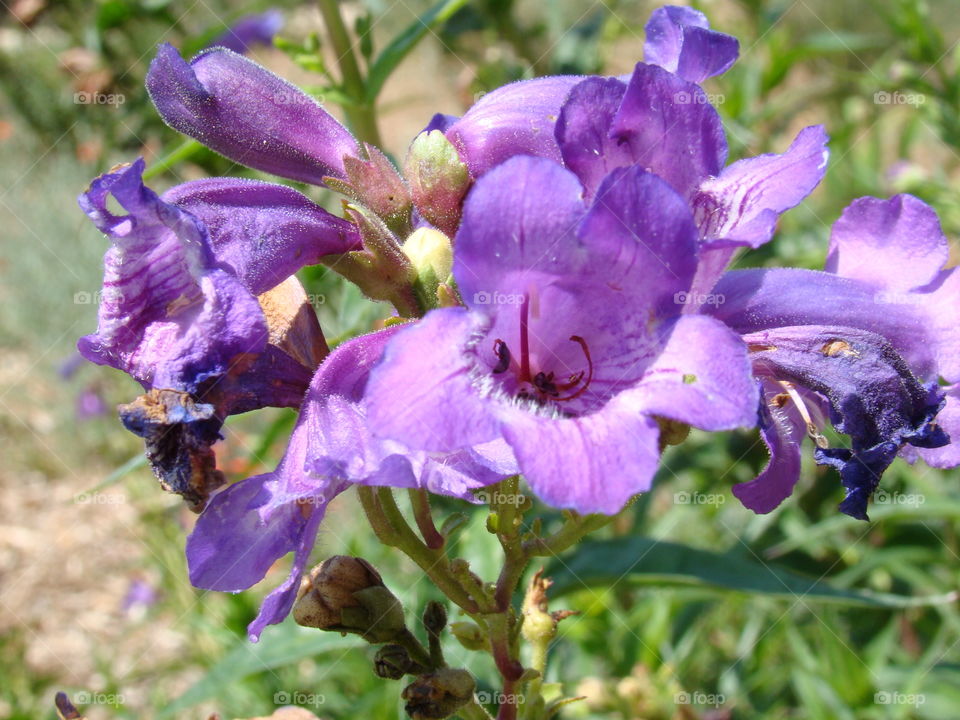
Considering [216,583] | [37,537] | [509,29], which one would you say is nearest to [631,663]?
[216,583]

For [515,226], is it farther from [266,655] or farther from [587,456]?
[266,655]

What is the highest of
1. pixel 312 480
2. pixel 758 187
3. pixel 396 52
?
pixel 396 52

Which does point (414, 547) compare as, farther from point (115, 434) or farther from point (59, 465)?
point (59, 465)

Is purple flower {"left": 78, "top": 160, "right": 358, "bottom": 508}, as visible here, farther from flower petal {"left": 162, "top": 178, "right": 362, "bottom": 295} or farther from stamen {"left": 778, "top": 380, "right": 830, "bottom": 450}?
stamen {"left": 778, "top": 380, "right": 830, "bottom": 450}

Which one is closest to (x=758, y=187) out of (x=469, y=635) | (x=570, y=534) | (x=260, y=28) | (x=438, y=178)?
(x=438, y=178)

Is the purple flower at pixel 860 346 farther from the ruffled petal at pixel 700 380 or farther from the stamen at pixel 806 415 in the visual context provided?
the ruffled petal at pixel 700 380

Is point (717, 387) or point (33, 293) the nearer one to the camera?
point (717, 387)

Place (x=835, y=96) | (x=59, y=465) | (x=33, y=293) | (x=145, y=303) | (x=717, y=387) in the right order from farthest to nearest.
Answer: (x=33, y=293), (x=59, y=465), (x=835, y=96), (x=145, y=303), (x=717, y=387)
